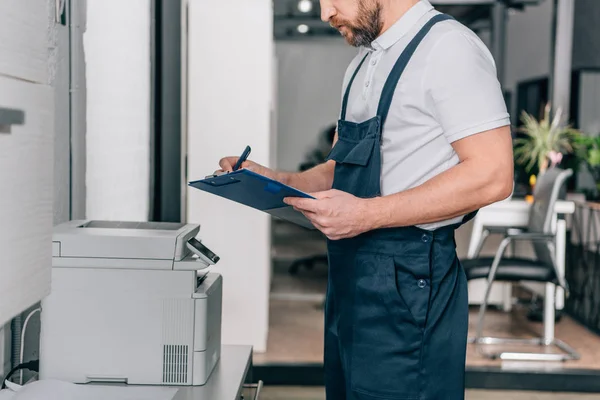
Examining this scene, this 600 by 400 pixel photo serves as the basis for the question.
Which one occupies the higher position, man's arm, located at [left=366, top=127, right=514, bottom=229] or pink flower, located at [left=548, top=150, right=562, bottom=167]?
pink flower, located at [left=548, top=150, right=562, bottom=167]

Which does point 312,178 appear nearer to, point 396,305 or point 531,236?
point 396,305

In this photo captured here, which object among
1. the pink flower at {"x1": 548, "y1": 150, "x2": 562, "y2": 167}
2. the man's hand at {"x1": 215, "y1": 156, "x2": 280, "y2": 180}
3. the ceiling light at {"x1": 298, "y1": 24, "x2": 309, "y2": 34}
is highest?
the ceiling light at {"x1": 298, "y1": 24, "x2": 309, "y2": 34}

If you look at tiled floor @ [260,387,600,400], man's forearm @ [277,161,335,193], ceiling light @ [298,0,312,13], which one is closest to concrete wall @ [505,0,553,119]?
ceiling light @ [298,0,312,13]

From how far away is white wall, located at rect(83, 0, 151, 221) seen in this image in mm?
2418

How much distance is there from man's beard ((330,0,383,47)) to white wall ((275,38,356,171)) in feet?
24.2

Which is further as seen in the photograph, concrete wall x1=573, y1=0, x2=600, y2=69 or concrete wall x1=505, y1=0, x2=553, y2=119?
concrete wall x1=505, y1=0, x2=553, y2=119

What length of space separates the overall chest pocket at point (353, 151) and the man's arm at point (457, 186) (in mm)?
153

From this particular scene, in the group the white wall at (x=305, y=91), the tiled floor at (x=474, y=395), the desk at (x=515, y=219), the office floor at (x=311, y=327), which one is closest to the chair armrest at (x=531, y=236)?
the desk at (x=515, y=219)

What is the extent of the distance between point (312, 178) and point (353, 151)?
31cm

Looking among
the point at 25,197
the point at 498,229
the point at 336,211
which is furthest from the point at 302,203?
the point at 498,229

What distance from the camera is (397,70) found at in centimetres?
158

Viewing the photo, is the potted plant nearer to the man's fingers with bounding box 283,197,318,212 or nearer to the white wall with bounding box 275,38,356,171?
the man's fingers with bounding box 283,197,318,212

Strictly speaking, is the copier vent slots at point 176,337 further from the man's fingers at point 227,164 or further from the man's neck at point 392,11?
the man's neck at point 392,11

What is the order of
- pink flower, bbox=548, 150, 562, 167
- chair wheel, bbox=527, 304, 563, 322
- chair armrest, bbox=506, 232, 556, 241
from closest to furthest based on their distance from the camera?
chair armrest, bbox=506, 232, 556, 241
pink flower, bbox=548, 150, 562, 167
chair wheel, bbox=527, 304, 563, 322
